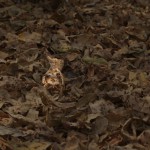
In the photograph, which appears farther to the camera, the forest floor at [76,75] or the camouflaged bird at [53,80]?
the camouflaged bird at [53,80]

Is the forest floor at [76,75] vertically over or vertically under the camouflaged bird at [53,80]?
under

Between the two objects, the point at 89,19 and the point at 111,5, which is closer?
the point at 89,19

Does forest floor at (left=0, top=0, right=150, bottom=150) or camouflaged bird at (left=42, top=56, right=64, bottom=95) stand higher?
camouflaged bird at (left=42, top=56, right=64, bottom=95)

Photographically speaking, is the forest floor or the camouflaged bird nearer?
the forest floor

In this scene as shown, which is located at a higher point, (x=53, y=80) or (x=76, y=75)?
(x=53, y=80)

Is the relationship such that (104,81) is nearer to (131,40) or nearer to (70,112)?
(70,112)

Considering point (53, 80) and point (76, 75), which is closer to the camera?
point (53, 80)

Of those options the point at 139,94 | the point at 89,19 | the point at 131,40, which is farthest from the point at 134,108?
the point at 89,19

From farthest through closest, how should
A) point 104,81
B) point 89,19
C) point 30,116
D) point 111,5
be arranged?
1. point 111,5
2. point 89,19
3. point 104,81
4. point 30,116
